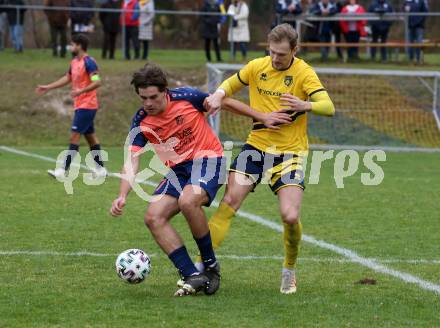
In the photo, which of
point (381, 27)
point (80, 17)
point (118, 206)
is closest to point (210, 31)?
point (80, 17)

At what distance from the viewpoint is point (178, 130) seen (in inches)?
291

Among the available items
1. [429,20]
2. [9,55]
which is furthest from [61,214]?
[429,20]

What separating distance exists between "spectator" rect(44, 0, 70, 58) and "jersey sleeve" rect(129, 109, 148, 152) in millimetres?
17762

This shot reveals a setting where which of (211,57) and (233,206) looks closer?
(233,206)

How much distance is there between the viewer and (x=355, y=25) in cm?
2569

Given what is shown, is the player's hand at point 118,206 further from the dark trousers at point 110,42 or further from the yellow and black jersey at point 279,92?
the dark trousers at point 110,42

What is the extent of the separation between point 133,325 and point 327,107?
2253 mm

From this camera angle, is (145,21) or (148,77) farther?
(145,21)

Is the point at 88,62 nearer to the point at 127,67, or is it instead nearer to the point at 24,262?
the point at 24,262

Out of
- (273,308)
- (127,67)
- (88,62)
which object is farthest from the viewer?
(127,67)

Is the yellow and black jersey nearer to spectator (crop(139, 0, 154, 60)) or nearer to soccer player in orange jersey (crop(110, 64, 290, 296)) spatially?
soccer player in orange jersey (crop(110, 64, 290, 296))

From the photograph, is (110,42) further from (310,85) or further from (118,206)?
(118,206)

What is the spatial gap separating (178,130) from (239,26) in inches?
736

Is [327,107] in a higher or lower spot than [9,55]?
higher
